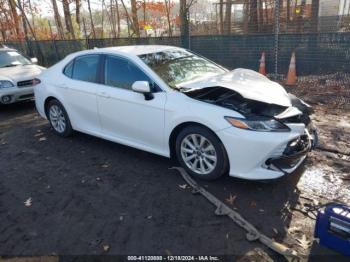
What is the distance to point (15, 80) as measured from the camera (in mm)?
7973

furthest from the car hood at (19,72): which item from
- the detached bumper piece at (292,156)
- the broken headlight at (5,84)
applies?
the detached bumper piece at (292,156)

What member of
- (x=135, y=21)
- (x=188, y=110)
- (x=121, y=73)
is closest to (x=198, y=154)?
(x=188, y=110)

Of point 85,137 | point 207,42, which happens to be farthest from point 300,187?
point 207,42

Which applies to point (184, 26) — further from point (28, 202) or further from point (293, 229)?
point (293, 229)

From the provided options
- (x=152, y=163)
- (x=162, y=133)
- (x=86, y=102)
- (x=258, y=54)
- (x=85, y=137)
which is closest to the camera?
(x=162, y=133)

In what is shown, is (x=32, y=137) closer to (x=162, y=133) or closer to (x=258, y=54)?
(x=162, y=133)

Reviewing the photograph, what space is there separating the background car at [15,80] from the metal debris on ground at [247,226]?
18.0ft

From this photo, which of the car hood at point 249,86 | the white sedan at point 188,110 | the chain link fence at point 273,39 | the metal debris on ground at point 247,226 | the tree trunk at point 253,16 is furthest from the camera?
the tree trunk at point 253,16

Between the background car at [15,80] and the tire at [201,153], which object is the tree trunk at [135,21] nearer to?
the background car at [15,80]

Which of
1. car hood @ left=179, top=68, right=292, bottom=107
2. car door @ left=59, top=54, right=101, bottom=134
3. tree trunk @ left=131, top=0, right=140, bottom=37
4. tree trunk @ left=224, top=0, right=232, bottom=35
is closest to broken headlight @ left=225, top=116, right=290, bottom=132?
car hood @ left=179, top=68, right=292, bottom=107

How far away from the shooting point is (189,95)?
4.05 m

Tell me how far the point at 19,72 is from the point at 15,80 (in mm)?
527

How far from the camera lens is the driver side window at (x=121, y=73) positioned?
14.7 feet

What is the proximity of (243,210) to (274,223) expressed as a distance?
35 cm
